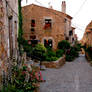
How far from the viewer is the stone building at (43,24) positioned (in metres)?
18.6

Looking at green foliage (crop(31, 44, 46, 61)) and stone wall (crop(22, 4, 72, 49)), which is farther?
stone wall (crop(22, 4, 72, 49))

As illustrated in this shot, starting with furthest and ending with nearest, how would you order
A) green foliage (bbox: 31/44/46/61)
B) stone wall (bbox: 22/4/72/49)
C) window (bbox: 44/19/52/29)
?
window (bbox: 44/19/52/29) < stone wall (bbox: 22/4/72/49) < green foliage (bbox: 31/44/46/61)

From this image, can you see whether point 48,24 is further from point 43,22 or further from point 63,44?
point 63,44

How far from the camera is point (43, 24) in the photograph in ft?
61.3

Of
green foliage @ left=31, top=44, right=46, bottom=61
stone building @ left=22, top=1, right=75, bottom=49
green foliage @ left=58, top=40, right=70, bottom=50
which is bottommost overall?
green foliage @ left=31, top=44, right=46, bottom=61

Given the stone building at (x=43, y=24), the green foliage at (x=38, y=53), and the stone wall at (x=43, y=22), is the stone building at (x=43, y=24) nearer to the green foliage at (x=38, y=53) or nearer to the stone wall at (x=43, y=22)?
the stone wall at (x=43, y=22)

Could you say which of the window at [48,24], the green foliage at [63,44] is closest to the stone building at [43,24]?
the window at [48,24]

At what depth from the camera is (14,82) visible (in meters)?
5.11

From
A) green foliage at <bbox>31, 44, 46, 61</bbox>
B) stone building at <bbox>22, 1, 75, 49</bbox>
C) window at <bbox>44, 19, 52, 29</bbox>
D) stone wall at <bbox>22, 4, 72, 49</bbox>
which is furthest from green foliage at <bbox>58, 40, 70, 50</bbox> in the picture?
green foliage at <bbox>31, 44, 46, 61</bbox>

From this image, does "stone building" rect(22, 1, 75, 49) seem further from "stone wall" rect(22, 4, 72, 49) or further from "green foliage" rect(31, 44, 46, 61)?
"green foliage" rect(31, 44, 46, 61)

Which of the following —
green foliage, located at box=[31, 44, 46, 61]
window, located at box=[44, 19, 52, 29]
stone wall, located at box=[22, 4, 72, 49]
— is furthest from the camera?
window, located at box=[44, 19, 52, 29]

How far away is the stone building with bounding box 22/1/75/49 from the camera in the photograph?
61.0 ft

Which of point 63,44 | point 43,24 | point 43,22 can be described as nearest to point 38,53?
point 63,44

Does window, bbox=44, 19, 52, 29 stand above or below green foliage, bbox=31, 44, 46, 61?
above
